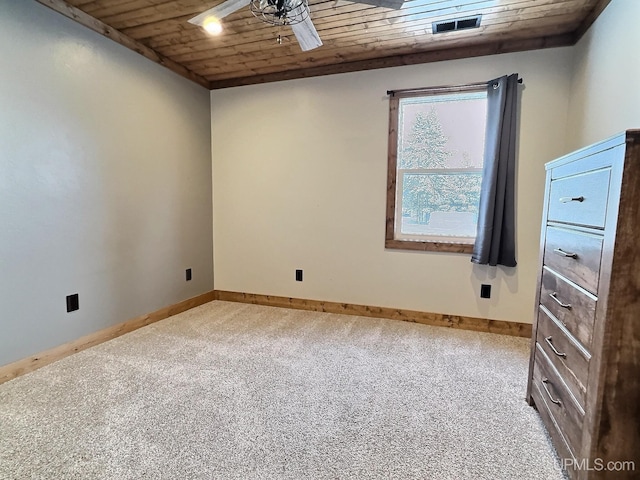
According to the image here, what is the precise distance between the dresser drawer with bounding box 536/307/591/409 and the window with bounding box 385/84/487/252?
52.3 inches

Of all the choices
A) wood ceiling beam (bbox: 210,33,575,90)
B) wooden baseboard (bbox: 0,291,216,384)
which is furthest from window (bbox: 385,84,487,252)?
wooden baseboard (bbox: 0,291,216,384)

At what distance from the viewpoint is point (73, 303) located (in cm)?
235

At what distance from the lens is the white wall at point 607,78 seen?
5.70 ft

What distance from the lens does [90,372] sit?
209 cm

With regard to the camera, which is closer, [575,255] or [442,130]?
[575,255]

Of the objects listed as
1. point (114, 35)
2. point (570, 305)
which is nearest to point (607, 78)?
point (570, 305)

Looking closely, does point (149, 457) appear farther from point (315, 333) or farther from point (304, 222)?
point (304, 222)

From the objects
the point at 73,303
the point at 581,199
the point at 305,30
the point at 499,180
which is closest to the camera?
the point at 581,199

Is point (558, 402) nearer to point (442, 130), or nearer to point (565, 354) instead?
point (565, 354)

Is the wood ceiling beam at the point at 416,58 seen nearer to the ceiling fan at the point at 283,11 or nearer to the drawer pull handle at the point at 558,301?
the ceiling fan at the point at 283,11

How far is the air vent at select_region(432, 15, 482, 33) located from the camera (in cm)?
232

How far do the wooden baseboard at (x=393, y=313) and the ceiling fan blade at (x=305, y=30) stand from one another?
7.60ft

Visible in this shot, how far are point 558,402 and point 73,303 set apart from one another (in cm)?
301

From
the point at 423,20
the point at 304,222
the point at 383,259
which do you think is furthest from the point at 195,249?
the point at 423,20
